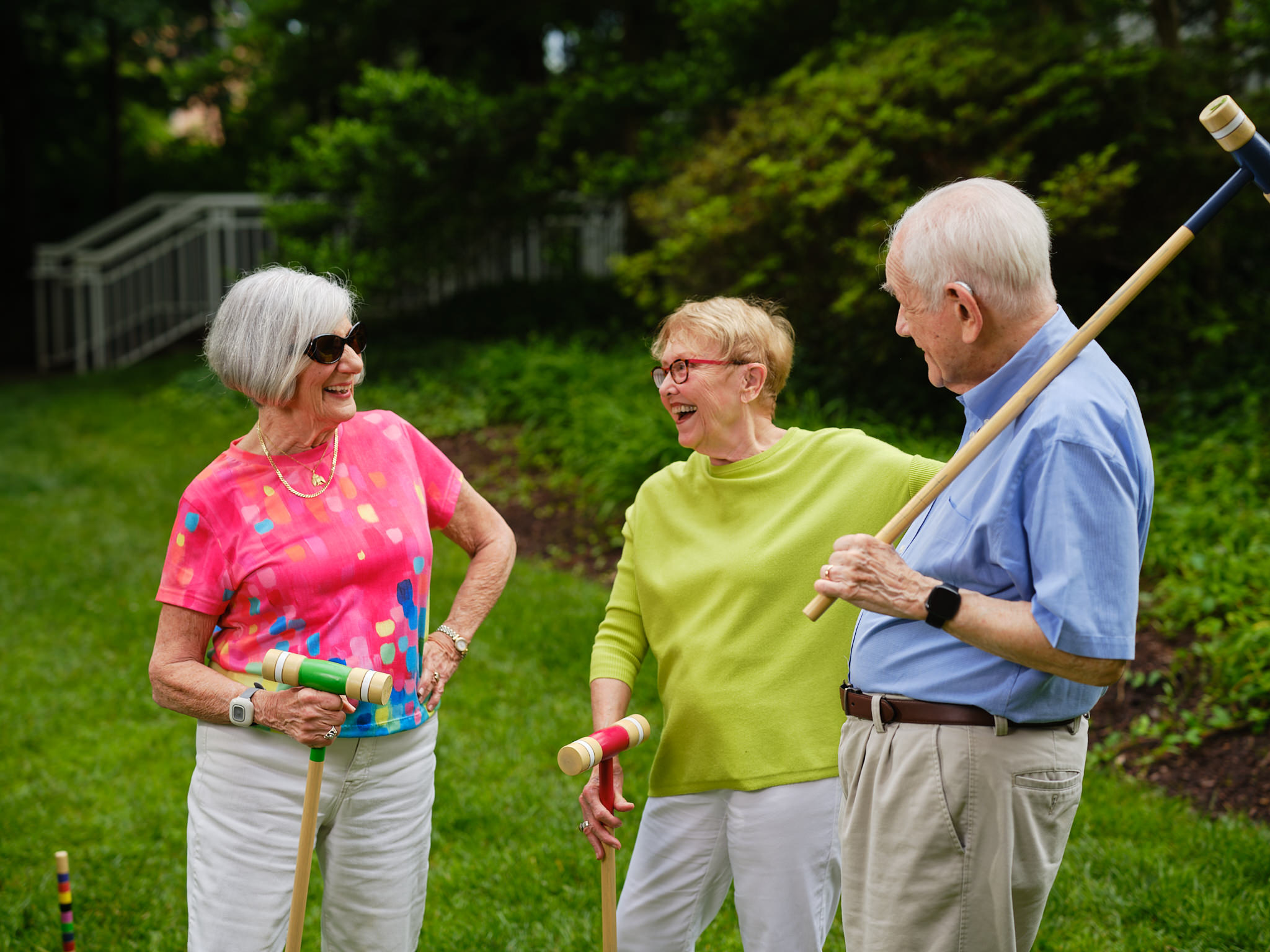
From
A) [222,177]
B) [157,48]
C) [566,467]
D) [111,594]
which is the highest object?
[157,48]

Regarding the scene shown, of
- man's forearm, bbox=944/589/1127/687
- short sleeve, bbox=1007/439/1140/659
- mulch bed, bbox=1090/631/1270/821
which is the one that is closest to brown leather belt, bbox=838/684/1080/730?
man's forearm, bbox=944/589/1127/687

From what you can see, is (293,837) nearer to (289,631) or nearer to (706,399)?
(289,631)

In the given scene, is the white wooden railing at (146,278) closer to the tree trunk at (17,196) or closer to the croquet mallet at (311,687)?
the tree trunk at (17,196)

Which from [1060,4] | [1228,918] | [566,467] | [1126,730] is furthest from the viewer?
[1060,4]

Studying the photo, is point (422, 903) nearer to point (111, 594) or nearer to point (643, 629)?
point (643, 629)

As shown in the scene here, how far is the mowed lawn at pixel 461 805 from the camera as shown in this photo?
143 inches

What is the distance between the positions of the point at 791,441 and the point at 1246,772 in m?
2.88

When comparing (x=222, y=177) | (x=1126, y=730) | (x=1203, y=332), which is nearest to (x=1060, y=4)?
(x=1203, y=332)

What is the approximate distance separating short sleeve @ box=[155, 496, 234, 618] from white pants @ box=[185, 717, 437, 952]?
302 millimetres

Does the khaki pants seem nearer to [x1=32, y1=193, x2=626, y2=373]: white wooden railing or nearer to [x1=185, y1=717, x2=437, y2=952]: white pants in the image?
[x1=185, y1=717, x2=437, y2=952]: white pants

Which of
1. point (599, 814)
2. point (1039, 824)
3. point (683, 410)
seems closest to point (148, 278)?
point (683, 410)

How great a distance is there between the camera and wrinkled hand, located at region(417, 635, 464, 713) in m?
2.68

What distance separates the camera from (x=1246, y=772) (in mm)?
4395

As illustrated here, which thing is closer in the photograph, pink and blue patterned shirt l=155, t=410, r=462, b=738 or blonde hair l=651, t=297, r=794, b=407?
pink and blue patterned shirt l=155, t=410, r=462, b=738
